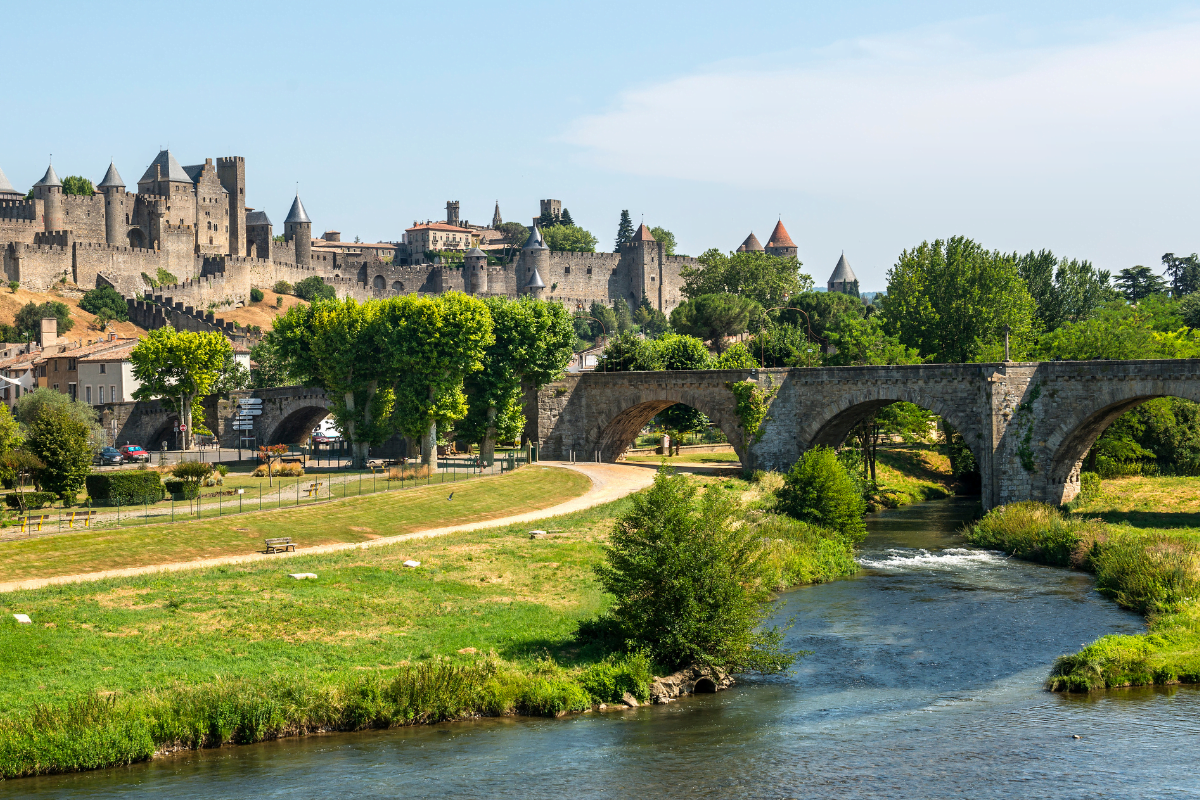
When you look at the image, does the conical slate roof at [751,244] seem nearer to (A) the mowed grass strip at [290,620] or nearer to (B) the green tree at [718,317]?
(B) the green tree at [718,317]

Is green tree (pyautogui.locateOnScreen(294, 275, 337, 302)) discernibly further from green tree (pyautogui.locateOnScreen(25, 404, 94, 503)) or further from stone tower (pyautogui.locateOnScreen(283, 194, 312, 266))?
green tree (pyautogui.locateOnScreen(25, 404, 94, 503))

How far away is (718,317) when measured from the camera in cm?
11969

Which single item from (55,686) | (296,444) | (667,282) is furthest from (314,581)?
(667,282)

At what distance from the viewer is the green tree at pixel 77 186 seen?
504ft

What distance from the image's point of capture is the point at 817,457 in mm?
53031

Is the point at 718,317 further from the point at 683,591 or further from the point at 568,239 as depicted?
the point at 683,591

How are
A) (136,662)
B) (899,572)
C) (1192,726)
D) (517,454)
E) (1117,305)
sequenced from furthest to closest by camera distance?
(1117,305) → (517,454) → (899,572) → (136,662) → (1192,726)

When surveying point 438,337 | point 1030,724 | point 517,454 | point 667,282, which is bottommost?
point 1030,724

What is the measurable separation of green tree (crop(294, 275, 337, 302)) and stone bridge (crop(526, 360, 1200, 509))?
86.8 m

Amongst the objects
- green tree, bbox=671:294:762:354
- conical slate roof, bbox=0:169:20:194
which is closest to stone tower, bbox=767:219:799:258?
green tree, bbox=671:294:762:354

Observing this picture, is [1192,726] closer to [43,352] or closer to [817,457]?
[817,457]

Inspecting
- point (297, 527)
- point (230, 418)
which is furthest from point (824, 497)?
point (230, 418)

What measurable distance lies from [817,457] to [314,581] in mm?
24062

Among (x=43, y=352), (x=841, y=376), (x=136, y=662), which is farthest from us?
(x=43, y=352)
